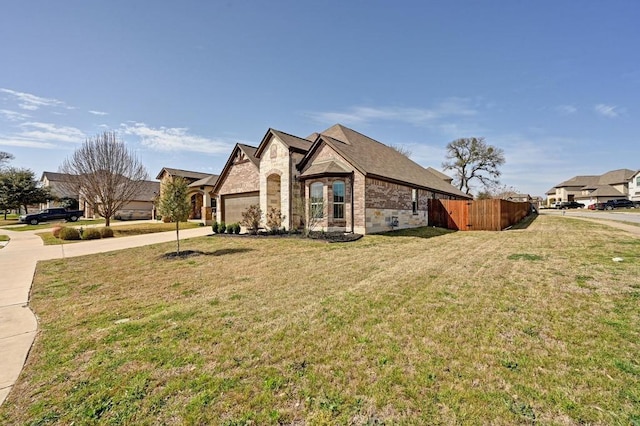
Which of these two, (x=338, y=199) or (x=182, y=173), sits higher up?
(x=182, y=173)

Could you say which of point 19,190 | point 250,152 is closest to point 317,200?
point 250,152

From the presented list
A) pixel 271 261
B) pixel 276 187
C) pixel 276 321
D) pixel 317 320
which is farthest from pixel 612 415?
pixel 276 187

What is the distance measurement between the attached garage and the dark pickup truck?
77.5 ft

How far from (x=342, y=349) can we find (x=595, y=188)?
8582cm

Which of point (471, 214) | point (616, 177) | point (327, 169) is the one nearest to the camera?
point (327, 169)

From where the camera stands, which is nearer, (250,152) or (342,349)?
(342,349)

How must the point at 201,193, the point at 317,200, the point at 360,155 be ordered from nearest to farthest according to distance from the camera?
the point at 317,200 < the point at 360,155 < the point at 201,193

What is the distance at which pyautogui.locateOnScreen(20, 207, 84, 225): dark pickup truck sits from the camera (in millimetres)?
30539

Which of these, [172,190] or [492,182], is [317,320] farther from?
[492,182]

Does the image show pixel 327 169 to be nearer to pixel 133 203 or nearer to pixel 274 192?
pixel 274 192

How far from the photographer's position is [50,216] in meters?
32.2

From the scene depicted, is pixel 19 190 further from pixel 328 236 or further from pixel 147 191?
pixel 328 236

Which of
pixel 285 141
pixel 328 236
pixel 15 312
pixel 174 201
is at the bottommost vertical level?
pixel 15 312

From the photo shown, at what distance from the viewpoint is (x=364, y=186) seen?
51.7 ft
